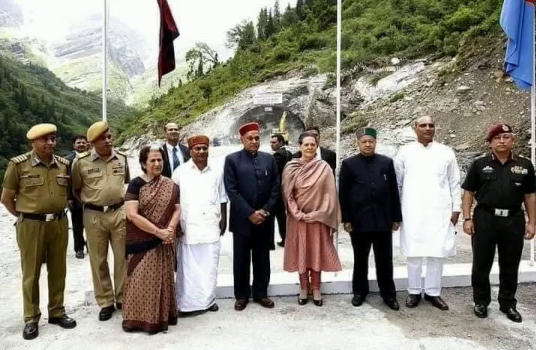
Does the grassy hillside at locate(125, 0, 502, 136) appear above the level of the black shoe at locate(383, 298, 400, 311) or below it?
above

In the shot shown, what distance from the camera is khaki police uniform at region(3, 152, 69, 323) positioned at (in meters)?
3.46

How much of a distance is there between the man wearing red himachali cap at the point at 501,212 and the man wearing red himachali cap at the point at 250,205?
68.3 inches

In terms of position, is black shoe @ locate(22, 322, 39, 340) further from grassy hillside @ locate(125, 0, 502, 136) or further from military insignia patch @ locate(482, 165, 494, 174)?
grassy hillside @ locate(125, 0, 502, 136)

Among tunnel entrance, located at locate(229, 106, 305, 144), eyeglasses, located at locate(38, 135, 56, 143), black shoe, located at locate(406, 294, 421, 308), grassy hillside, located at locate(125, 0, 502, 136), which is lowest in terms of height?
black shoe, located at locate(406, 294, 421, 308)

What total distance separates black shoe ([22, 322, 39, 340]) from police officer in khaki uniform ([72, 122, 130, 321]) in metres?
0.51

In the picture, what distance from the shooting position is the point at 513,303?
3.82 metres

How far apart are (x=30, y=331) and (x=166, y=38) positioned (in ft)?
10.5

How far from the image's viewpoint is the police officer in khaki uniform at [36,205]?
3.46 m

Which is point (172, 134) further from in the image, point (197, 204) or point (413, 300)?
point (413, 300)

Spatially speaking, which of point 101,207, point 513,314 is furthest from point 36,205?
point 513,314

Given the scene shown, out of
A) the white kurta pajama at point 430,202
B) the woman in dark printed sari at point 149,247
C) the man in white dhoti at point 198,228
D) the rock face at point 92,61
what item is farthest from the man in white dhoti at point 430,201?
the rock face at point 92,61

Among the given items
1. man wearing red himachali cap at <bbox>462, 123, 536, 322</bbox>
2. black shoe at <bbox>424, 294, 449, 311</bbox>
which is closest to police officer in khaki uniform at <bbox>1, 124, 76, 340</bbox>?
black shoe at <bbox>424, 294, 449, 311</bbox>

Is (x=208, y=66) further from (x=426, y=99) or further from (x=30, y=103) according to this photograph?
(x=426, y=99)

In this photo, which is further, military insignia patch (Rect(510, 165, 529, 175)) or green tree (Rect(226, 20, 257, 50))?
green tree (Rect(226, 20, 257, 50))
